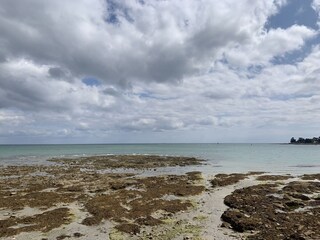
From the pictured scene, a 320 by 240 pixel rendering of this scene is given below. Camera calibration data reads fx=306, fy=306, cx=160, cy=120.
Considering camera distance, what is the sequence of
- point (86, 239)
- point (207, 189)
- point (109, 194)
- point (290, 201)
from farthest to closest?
point (207, 189)
point (109, 194)
point (290, 201)
point (86, 239)

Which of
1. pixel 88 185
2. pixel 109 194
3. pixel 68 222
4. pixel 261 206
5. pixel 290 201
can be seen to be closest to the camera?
pixel 68 222

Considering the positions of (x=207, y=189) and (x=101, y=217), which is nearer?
(x=101, y=217)

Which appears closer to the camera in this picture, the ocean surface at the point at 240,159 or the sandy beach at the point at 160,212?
the sandy beach at the point at 160,212

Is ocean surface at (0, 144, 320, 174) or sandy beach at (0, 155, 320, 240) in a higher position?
ocean surface at (0, 144, 320, 174)

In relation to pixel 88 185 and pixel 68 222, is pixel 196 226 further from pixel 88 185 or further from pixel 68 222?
pixel 88 185

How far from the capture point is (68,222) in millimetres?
15383

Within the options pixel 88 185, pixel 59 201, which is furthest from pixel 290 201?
pixel 88 185

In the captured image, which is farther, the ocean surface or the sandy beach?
the ocean surface

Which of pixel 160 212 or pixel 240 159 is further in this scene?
pixel 240 159

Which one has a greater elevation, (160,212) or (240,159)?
(240,159)

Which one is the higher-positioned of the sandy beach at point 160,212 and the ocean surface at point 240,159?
the ocean surface at point 240,159

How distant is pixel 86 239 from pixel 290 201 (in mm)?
12752

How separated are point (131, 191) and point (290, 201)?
11.6 meters

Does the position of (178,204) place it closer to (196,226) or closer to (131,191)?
(196,226)
